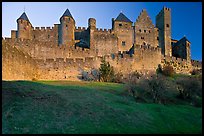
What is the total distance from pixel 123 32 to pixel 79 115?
3825 cm

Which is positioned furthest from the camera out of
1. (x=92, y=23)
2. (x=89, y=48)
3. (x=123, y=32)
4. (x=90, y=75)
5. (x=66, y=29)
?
(x=123, y=32)

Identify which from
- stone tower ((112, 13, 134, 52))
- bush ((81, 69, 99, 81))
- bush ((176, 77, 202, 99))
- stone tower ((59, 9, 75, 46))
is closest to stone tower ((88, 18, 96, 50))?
stone tower ((59, 9, 75, 46))

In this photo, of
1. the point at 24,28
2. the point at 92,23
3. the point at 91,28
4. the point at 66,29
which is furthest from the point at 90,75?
the point at 24,28

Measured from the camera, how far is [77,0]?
40.6 ft

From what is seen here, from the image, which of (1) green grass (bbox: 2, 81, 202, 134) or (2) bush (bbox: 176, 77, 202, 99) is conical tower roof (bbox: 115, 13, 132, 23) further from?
(1) green grass (bbox: 2, 81, 202, 134)

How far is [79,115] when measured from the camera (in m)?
13.8

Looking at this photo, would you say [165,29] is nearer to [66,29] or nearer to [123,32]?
[123,32]

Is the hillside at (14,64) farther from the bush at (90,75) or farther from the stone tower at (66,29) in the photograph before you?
the stone tower at (66,29)

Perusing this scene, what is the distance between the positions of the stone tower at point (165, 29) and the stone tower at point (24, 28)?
2265 centimetres

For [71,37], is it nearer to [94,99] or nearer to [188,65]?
[188,65]

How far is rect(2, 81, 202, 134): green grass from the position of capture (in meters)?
12.2

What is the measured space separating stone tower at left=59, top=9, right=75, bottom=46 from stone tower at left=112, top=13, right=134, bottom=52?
7507 mm

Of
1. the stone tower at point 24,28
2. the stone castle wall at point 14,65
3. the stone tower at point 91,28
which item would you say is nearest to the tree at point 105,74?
the stone castle wall at point 14,65

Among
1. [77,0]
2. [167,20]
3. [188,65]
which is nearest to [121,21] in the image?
[167,20]
